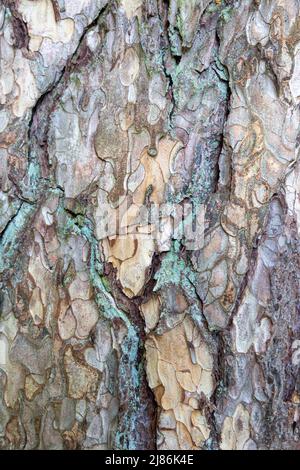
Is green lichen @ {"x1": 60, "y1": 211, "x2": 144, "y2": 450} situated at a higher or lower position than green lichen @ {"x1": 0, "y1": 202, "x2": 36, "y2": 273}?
lower

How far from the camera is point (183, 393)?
805mm

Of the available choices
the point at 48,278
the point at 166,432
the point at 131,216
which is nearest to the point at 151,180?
the point at 131,216

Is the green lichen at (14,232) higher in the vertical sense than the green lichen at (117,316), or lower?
higher

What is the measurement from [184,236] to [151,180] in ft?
0.27

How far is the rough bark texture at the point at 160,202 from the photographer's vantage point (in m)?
0.80

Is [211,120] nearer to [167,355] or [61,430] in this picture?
[167,355]

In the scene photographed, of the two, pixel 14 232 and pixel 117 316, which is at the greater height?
pixel 14 232

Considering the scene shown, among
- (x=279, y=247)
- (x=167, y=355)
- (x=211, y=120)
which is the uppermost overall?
(x=211, y=120)

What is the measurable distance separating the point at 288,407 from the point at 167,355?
165 millimetres

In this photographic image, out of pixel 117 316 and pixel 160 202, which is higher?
pixel 160 202

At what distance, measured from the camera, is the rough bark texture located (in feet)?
2.62

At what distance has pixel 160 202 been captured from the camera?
80 cm
